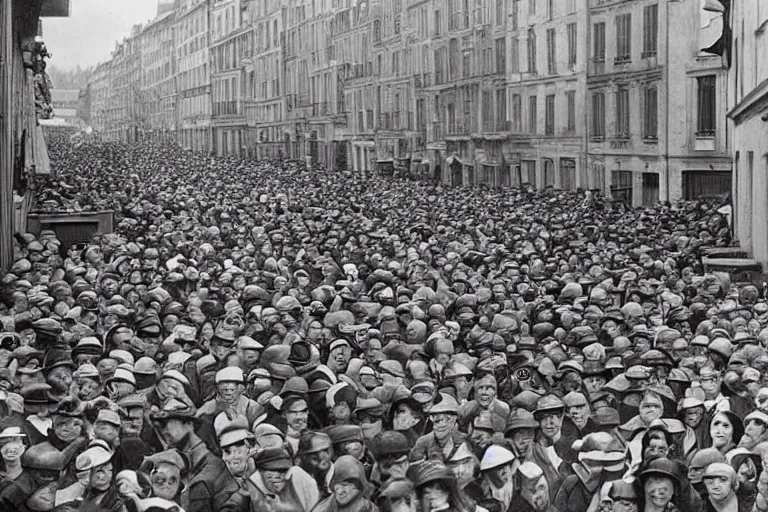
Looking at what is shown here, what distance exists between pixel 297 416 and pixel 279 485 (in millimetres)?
1506

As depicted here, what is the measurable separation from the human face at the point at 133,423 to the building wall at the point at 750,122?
716 inches

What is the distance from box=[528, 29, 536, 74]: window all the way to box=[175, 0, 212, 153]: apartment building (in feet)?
226

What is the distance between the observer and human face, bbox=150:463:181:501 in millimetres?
9469

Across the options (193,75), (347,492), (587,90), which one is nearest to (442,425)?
(347,492)

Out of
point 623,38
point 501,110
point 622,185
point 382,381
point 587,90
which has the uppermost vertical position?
point 623,38

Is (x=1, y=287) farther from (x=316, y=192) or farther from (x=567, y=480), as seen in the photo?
(x=316, y=192)

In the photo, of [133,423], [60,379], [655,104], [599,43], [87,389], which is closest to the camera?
A: [133,423]

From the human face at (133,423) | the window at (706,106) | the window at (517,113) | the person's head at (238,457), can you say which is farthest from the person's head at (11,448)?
the window at (517,113)

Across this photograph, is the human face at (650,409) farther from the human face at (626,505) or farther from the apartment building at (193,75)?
the apartment building at (193,75)

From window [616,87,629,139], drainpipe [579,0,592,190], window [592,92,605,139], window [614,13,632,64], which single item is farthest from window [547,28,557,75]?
window [616,87,629,139]

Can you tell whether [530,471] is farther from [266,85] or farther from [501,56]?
[266,85]

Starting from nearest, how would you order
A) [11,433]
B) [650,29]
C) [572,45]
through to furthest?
1. [11,433]
2. [650,29]
3. [572,45]

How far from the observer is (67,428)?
1127 cm

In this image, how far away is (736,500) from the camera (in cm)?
920
